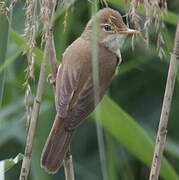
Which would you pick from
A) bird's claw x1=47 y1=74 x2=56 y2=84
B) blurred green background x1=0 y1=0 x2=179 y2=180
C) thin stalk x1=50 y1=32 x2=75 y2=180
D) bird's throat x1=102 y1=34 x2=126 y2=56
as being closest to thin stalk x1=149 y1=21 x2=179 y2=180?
thin stalk x1=50 y1=32 x2=75 y2=180

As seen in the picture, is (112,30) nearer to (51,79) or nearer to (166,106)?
(51,79)

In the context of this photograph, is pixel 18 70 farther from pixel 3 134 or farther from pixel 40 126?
pixel 40 126

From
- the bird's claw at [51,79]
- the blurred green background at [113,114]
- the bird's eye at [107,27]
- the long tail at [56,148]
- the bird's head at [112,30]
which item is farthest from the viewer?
the bird's eye at [107,27]

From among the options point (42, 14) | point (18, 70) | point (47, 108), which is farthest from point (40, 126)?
point (42, 14)

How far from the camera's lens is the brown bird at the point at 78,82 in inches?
71.7

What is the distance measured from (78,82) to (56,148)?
409 mm

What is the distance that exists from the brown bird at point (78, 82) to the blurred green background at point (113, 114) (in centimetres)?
8

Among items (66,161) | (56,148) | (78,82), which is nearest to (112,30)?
(78,82)

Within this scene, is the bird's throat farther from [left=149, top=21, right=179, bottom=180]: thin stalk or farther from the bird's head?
[left=149, top=21, right=179, bottom=180]: thin stalk

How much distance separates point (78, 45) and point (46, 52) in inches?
34.9

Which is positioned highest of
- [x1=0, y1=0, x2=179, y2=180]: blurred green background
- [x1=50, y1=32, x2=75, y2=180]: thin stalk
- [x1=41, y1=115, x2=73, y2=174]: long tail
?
[x1=50, y1=32, x2=75, y2=180]: thin stalk

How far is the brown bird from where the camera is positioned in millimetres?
1822

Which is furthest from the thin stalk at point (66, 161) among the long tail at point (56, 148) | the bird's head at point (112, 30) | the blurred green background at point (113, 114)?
the bird's head at point (112, 30)

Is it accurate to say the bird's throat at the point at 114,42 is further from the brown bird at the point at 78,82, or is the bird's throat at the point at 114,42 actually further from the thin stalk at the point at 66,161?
the thin stalk at the point at 66,161
